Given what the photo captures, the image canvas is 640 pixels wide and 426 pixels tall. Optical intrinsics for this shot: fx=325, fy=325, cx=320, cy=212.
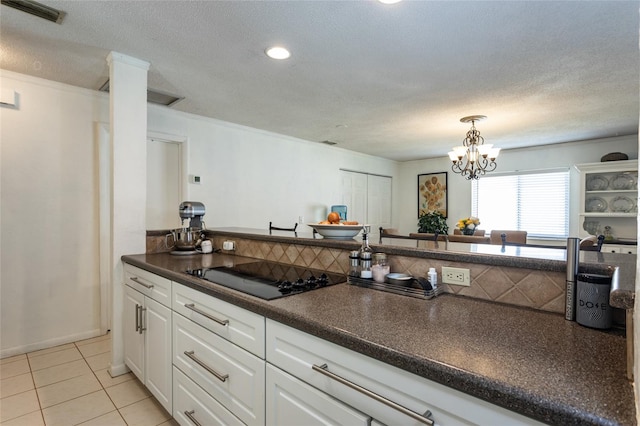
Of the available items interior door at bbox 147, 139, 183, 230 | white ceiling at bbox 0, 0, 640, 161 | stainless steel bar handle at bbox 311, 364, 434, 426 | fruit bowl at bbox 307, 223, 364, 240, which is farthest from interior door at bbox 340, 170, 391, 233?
stainless steel bar handle at bbox 311, 364, 434, 426

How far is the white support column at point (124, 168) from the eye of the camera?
2.41m

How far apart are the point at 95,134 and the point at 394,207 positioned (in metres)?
5.48

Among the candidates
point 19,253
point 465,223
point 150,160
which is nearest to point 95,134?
point 150,160

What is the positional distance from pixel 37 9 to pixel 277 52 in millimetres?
1402

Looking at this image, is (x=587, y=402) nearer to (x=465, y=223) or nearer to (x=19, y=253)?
(x=19, y=253)

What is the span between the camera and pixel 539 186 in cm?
542

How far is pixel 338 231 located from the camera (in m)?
1.96

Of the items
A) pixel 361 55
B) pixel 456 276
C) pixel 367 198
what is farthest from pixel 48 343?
pixel 367 198

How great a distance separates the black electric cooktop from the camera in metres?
1.40

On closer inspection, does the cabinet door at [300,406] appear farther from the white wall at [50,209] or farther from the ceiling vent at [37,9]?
the ceiling vent at [37,9]

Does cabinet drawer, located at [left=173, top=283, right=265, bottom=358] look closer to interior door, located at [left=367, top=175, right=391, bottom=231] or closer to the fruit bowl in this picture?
the fruit bowl

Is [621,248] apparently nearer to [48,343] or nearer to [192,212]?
[192,212]

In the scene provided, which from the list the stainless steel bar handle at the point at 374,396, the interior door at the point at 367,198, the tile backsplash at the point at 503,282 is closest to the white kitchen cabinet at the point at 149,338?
the tile backsplash at the point at 503,282

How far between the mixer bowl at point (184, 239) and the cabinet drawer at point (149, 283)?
0.38 meters
